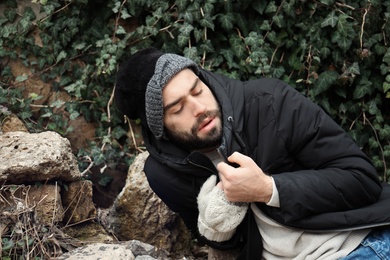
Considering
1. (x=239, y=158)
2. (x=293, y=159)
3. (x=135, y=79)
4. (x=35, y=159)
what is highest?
(x=135, y=79)

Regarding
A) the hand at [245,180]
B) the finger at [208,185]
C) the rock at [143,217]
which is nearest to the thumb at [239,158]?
the hand at [245,180]

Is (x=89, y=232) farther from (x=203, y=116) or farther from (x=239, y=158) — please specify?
(x=239, y=158)

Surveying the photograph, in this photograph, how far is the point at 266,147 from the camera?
9.09 ft

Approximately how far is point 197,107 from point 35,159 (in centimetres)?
112

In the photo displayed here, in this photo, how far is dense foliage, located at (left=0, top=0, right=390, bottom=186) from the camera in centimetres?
427

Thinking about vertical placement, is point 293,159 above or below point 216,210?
above

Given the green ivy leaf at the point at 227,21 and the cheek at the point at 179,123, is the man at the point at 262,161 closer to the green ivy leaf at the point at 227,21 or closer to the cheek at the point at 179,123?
the cheek at the point at 179,123

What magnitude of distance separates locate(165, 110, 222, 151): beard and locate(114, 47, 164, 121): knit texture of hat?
0.20 metres

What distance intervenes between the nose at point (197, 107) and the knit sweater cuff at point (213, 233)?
500mm

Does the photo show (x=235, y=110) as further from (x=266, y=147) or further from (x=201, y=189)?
(x=201, y=189)

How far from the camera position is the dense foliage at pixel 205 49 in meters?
4.27

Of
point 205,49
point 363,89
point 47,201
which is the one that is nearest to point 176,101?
point 47,201

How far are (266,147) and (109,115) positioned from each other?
6.51ft

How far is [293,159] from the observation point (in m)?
2.84
